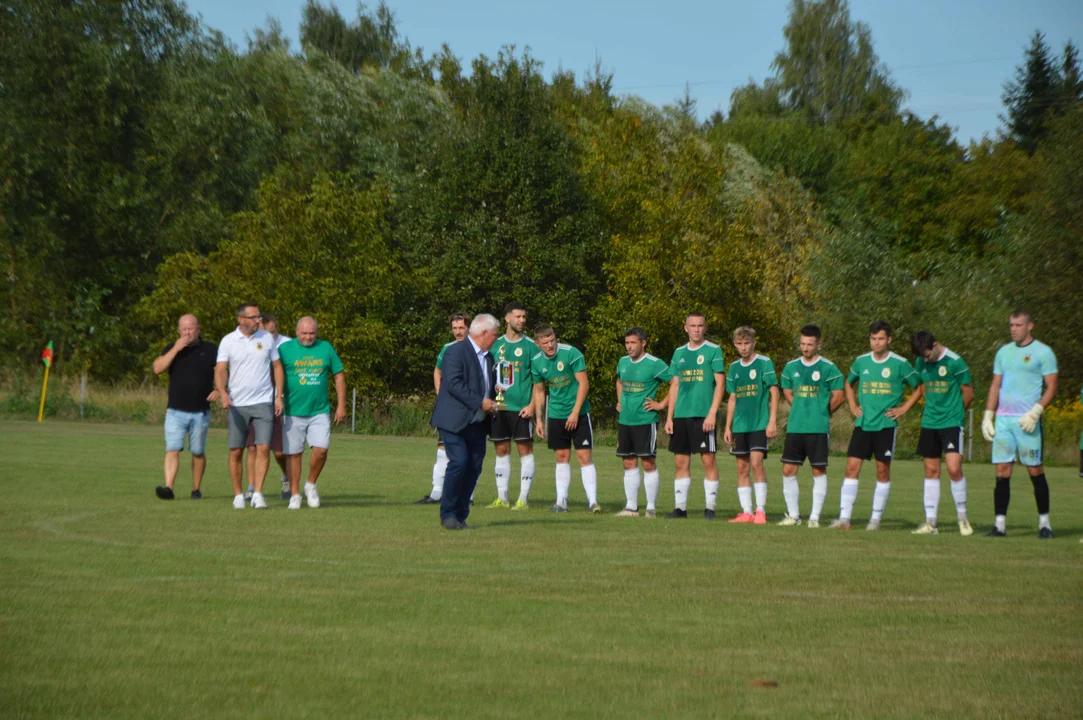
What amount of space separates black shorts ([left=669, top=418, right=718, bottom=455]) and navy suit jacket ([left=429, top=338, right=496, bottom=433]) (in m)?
3.10

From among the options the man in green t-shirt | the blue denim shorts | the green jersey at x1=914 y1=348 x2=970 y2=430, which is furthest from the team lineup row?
the blue denim shorts

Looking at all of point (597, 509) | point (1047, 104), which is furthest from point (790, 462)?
point (1047, 104)

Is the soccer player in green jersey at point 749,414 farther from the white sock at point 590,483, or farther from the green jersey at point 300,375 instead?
the green jersey at point 300,375

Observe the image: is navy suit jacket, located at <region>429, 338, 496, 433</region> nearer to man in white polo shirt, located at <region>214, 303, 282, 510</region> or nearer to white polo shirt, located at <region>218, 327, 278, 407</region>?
man in white polo shirt, located at <region>214, 303, 282, 510</region>

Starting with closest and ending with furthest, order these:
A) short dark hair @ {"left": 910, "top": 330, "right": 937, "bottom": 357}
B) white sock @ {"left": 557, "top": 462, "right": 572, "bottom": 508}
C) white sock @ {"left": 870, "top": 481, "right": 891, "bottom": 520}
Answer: short dark hair @ {"left": 910, "top": 330, "right": 937, "bottom": 357} → white sock @ {"left": 870, "top": 481, "right": 891, "bottom": 520} → white sock @ {"left": 557, "top": 462, "right": 572, "bottom": 508}

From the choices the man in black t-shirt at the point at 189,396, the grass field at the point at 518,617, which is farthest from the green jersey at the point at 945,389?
the man in black t-shirt at the point at 189,396

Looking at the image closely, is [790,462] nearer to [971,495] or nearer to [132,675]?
[971,495]

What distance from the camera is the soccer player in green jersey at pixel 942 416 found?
46.4 feet

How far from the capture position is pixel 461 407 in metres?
13.2

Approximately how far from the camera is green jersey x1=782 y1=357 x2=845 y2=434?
14.7m

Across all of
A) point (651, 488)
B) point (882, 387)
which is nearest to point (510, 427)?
point (651, 488)

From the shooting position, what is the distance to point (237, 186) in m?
54.8

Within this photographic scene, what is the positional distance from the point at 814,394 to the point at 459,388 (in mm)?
4159

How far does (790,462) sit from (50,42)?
4239cm
